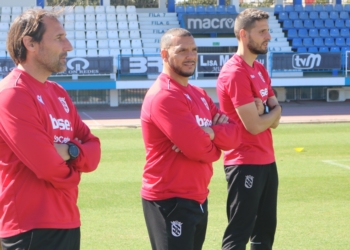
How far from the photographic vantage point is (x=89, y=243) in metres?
6.63

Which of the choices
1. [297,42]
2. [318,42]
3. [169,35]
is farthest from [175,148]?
[318,42]

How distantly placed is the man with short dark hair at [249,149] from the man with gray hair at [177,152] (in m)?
0.71

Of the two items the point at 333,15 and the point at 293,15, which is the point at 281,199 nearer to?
the point at 293,15

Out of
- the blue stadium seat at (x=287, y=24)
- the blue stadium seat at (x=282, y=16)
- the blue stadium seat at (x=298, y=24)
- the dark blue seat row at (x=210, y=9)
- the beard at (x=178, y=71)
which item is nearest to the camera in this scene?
the beard at (x=178, y=71)

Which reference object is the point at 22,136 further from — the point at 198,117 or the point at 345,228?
the point at 345,228

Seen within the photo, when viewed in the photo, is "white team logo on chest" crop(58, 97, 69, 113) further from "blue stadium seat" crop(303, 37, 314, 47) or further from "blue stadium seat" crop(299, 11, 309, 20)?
"blue stadium seat" crop(299, 11, 309, 20)

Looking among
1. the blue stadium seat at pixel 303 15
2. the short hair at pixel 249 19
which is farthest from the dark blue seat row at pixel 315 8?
the short hair at pixel 249 19

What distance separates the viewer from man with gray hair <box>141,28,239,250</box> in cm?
424

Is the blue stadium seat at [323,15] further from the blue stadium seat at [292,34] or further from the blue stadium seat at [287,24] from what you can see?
the blue stadium seat at [292,34]

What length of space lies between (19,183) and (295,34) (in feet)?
84.8

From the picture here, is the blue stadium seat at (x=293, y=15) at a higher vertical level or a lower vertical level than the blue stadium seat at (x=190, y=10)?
lower

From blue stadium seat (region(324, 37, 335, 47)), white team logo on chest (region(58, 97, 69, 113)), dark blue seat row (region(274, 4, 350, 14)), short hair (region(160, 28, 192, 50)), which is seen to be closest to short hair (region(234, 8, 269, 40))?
short hair (region(160, 28, 192, 50))

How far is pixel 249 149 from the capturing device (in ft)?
17.1

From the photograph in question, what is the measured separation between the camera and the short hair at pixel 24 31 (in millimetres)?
3484
